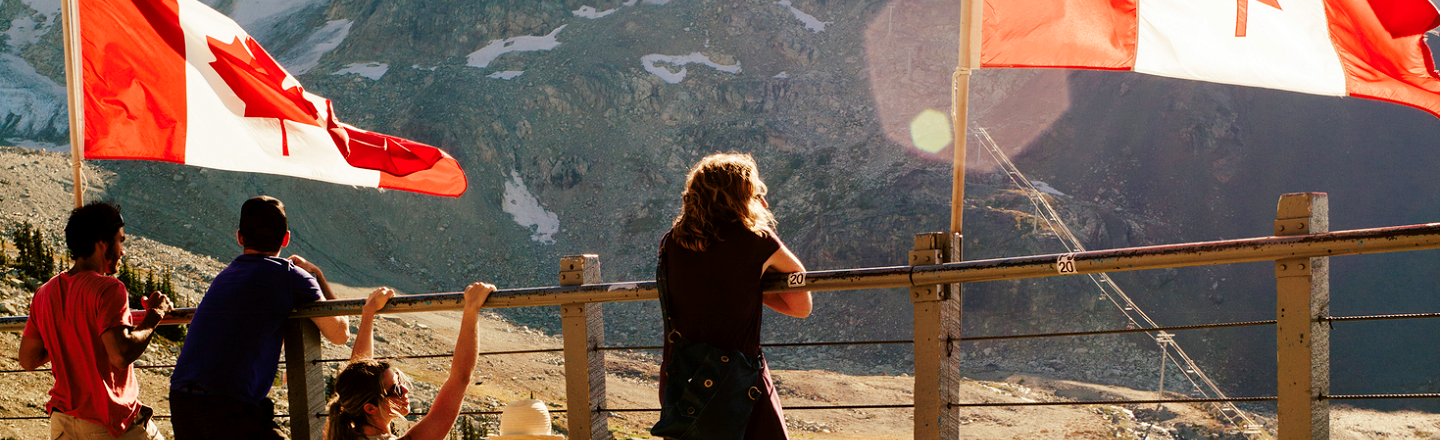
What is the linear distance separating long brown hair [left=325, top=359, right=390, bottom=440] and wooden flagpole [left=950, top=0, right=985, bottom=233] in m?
2.10

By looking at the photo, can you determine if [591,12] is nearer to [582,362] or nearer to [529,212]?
[529,212]

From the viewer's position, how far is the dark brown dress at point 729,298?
2.79 metres

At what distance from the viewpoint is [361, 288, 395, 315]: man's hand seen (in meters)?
3.44

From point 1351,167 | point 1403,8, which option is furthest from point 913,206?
point 1403,8

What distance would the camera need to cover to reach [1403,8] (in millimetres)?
3770

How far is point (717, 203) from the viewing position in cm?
281

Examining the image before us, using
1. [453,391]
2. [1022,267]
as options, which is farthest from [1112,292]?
[453,391]

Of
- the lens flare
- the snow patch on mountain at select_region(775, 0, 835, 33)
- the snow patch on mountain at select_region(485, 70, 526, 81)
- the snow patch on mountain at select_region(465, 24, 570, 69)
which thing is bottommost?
the lens flare

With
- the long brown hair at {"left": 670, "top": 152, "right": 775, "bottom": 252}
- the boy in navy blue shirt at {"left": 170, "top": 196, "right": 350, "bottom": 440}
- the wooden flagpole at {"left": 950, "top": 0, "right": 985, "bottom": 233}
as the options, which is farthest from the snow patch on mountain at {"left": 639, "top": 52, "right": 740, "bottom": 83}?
the long brown hair at {"left": 670, "top": 152, "right": 775, "bottom": 252}

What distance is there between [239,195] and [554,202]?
57.5 feet

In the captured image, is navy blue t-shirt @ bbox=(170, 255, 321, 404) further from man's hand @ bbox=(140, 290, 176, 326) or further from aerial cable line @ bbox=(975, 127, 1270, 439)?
aerial cable line @ bbox=(975, 127, 1270, 439)

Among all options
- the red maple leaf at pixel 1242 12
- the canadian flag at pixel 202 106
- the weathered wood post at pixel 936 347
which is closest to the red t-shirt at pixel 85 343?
the canadian flag at pixel 202 106

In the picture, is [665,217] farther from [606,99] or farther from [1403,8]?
[1403,8]

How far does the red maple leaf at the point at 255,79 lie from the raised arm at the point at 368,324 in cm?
205
